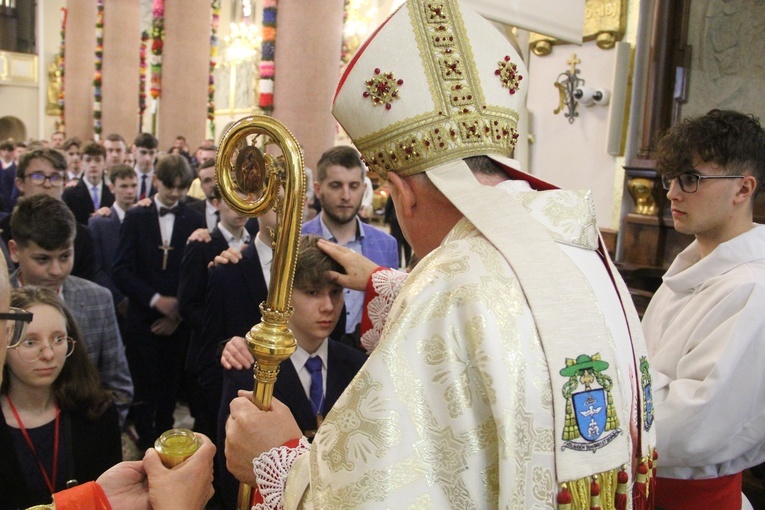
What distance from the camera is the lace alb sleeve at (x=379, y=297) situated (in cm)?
208

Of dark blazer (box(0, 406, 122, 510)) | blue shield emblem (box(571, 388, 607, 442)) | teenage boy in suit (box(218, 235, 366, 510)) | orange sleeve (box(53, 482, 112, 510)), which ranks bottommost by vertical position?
dark blazer (box(0, 406, 122, 510))

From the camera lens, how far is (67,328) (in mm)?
2348

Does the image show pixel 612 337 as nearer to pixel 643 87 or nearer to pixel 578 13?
pixel 578 13

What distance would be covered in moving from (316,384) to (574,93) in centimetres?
432

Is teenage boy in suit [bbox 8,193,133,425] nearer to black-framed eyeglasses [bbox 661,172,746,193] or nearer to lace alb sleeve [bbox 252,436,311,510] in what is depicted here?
lace alb sleeve [bbox 252,436,311,510]

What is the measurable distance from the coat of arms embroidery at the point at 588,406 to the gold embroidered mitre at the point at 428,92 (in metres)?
0.46

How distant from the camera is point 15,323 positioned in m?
1.30

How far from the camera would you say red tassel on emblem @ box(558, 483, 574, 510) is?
3.54ft

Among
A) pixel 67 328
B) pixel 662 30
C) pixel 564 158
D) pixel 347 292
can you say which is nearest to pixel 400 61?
pixel 67 328

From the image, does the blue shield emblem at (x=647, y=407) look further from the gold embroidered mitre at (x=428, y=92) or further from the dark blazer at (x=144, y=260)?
the dark blazer at (x=144, y=260)

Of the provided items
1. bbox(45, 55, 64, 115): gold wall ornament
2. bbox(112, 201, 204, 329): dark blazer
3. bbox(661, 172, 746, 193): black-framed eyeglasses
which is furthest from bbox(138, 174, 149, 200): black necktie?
bbox(45, 55, 64, 115): gold wall ornament

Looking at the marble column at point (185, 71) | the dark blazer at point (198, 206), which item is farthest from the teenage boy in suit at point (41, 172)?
the marble column at point (185, 71)

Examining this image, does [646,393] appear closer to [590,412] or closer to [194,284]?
[590,412]

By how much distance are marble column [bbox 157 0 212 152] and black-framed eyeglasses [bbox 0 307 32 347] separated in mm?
9440
